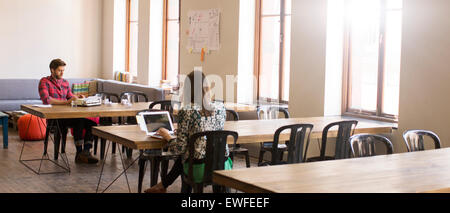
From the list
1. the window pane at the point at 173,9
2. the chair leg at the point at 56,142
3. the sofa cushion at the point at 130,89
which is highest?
the window pane at the point at 173,9

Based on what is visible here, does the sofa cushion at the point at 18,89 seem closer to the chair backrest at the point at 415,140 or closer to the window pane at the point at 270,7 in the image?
the window pane at the point at 270,7

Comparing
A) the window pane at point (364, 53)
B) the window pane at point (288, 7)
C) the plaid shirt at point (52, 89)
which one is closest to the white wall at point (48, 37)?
the plaid shirt at point (52, 89)

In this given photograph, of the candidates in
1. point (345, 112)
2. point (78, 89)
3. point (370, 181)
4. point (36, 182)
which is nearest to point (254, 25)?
point (345, 112)

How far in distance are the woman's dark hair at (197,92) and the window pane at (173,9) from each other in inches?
229

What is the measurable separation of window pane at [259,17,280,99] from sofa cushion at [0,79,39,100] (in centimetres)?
489

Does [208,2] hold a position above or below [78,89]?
above

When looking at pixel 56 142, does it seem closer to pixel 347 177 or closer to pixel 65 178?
pixel 65 178

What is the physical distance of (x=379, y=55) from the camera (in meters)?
6.74

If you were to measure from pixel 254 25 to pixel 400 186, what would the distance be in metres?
5.57

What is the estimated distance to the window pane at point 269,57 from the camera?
8305 mm

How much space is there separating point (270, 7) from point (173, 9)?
2.68 metres

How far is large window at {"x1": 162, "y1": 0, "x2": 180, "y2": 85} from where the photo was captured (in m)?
10.6
